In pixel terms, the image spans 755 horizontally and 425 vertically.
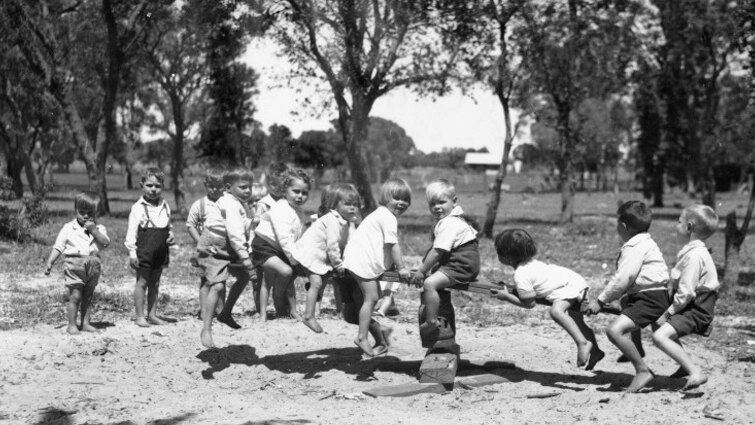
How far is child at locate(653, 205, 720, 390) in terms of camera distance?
6117 millimetres

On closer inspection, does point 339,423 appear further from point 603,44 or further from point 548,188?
point 548,188

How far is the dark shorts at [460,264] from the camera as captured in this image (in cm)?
659

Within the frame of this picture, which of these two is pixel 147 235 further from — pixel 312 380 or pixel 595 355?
pixel 595 355

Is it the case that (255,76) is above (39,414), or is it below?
above

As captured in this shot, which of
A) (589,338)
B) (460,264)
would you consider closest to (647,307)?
(589,338)

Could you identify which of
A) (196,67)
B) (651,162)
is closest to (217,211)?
(196,67)

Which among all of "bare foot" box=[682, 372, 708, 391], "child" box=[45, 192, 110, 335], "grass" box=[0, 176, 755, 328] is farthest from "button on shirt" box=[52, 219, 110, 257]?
"bare foot" box=[682, 372, 708, 391]

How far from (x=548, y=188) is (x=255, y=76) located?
42.3 meters

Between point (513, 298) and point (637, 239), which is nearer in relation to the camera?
point (637, 239)

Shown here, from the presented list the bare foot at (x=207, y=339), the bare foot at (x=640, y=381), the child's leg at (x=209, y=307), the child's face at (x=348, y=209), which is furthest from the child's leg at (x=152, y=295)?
the bare foot at (x=640, y=381)

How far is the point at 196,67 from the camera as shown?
109ft

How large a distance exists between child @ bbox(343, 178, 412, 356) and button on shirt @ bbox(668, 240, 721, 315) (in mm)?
2077

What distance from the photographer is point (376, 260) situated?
6797mm

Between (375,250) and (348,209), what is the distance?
0.50 metres
